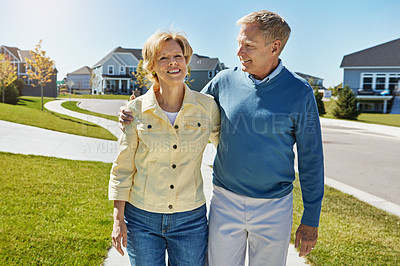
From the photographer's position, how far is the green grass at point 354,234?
12.5 ft

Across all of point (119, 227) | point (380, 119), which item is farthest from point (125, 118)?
point (380, 119)

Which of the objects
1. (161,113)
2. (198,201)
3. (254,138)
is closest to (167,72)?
(161,113)

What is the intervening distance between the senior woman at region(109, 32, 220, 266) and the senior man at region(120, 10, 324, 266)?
185 millimetres

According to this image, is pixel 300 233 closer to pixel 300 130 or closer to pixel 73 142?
pixel 300 130

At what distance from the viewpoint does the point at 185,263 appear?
7.23 feet

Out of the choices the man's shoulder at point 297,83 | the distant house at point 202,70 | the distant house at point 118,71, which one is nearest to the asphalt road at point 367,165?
the man's shoulder at point 297,83

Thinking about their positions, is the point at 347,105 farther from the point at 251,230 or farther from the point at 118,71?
the point at 118,71

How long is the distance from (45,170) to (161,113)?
5669 millimetres

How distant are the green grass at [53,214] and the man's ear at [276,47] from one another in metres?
2.74

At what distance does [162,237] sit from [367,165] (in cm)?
902

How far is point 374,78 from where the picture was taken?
3703cm

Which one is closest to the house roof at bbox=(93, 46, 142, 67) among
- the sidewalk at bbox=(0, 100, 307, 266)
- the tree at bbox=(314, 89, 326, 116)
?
the tree at bbox=(314, 89, 326, 116)

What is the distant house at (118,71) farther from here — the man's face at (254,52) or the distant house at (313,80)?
the man's face at (254,52)

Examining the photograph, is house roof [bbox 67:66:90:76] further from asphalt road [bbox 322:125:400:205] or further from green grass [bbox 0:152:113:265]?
green grass [bbox 0:152:113:265]
